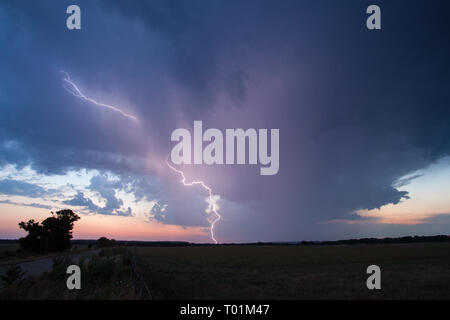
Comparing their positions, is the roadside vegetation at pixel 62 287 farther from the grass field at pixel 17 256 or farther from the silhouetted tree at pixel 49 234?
the silhouetted tree at pixel 49 234

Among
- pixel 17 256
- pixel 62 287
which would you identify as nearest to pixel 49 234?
pixel 17 256

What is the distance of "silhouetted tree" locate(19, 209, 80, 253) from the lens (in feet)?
144

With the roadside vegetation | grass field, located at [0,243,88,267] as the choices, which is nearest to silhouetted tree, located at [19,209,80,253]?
grass field, located at [0,243,88,267]

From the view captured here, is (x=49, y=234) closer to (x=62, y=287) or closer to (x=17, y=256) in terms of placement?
(x=17, y=256)

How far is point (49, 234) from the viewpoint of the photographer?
46844 mm

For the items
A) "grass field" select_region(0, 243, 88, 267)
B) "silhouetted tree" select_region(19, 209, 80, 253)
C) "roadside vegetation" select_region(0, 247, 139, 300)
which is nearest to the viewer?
"roadside vegetation" select_region(0, 247, 139, 300)

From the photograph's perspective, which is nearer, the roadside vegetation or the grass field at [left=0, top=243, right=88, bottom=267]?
the roadside vegetation

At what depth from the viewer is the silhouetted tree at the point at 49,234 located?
43.8 m

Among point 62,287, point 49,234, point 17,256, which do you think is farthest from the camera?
point 49,234

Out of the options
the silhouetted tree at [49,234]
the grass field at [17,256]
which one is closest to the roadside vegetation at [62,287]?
the grass field at [17,256]

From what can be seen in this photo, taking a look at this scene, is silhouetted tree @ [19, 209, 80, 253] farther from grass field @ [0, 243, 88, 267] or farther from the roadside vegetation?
the roadside vegetation
